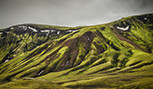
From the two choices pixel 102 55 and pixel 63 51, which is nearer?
pixel 102 55

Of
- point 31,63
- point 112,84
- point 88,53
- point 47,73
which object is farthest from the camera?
point 88,53

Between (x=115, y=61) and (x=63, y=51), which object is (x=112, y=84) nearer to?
(x=115, y=61)

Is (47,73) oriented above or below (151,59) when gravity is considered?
below

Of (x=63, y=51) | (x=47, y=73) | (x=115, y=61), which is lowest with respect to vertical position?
(x=47, y=73)

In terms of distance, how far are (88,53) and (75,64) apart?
3412 centimetres

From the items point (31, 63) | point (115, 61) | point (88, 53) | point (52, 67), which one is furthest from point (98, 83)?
point (31, 63)

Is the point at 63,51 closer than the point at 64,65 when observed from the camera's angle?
No

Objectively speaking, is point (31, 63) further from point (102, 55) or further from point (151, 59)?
point (151, 59)

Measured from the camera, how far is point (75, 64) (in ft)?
575

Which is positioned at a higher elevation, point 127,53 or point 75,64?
point 127,53

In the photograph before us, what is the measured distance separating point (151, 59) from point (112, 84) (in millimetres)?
93425

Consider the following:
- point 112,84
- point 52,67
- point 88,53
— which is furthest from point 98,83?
point 88,53

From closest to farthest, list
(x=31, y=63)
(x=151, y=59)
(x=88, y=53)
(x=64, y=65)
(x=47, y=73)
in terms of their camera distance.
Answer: (x=151, y=59), (x=47, y=73), (x=64, y=65), (x=31, y=63), (x=88, y=53)

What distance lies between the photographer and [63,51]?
651 feet
